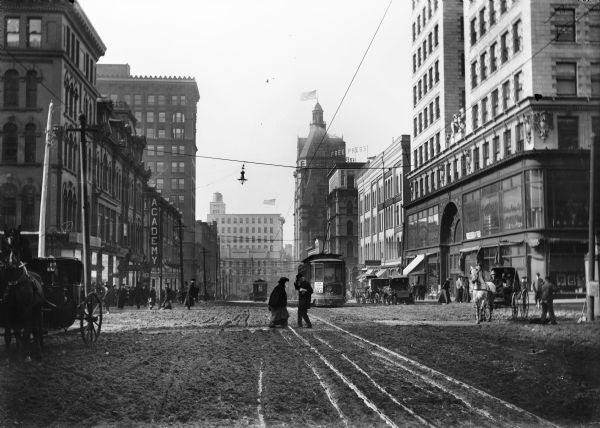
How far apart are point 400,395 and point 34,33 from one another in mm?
19493

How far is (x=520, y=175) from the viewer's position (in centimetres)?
3781

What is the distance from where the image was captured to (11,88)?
25141mm

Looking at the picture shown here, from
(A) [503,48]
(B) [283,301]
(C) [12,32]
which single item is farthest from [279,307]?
(A) [503,48]

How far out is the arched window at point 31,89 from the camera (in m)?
25.1

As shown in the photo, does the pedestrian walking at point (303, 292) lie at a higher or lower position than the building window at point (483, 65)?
lower

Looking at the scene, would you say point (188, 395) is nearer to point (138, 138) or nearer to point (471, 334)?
point (471, 334)

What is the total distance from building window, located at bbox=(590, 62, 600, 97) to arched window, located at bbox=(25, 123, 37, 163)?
72.0 ft

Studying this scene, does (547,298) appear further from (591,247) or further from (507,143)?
(507,143)

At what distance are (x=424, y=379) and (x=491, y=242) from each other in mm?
35380

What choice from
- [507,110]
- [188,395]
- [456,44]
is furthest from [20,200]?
[456,44]

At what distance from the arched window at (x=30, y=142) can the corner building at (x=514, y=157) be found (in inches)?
778

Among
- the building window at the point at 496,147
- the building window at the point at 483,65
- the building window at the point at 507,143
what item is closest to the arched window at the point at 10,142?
the building window at the point at 507,143

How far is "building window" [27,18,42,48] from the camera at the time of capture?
2254cm

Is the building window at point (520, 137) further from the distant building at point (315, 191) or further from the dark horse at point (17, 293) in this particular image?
the distant building at point (315, 191)
